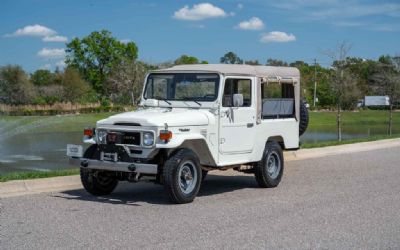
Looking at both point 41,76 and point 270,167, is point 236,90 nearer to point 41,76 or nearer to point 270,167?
point 270,167

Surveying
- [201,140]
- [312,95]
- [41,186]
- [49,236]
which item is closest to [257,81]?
[201,140]

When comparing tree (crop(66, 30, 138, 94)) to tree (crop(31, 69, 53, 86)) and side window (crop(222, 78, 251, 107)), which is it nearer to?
tree (crop(31, 69, 53, 86))

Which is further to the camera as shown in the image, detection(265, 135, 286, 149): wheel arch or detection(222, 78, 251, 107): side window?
detection(265, 135, 286, 149): wheel arch

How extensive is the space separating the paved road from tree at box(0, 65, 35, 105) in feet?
131

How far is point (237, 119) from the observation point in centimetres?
1073

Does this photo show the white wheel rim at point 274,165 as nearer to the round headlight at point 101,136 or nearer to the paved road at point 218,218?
the paved road at point 218,218

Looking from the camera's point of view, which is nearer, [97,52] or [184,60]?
[184,60]

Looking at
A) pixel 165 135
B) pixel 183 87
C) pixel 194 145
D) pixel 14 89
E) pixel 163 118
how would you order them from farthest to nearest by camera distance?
1. pixel 14 89
2. pixel 183 87
3. pixel 194 145
4. pixel 163 118
5. pixel 165 135

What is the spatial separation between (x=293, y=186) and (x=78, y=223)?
5.03 metres

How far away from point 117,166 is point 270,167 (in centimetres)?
352

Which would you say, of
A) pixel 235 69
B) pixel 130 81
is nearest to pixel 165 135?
pixel 235 69

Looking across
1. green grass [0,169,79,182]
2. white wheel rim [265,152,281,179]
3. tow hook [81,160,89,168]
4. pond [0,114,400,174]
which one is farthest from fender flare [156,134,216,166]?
pond [0,114,400,174]

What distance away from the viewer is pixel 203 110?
10422 millimetres

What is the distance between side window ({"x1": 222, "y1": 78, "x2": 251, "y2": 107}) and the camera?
10.6m
